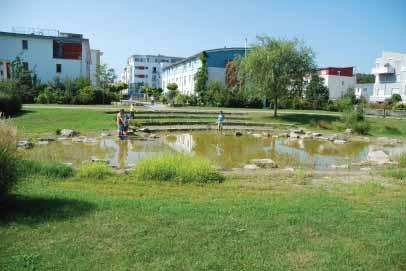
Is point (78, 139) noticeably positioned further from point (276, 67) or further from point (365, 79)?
point (365, 79)

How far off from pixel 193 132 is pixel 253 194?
15810mm

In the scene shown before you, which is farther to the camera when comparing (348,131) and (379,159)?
(348,131)

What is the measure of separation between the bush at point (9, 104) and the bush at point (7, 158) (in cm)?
2036

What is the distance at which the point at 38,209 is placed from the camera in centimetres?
566

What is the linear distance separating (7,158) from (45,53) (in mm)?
47254

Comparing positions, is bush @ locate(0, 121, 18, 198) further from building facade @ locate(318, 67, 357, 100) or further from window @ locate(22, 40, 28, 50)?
building facade @ locate(318, 67, 357, 100)

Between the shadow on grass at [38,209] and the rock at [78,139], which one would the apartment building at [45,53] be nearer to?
the rock at [78,139]

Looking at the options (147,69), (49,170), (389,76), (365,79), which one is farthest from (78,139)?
(365,79)

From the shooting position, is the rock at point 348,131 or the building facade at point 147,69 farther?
the building facade at point 147,69

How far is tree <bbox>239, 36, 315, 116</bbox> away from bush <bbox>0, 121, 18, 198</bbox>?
26574mm

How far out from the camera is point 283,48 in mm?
31000

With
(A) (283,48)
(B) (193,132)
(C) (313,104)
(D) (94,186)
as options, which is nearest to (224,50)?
(C) (313,104)

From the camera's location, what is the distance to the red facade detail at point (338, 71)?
75625 mm

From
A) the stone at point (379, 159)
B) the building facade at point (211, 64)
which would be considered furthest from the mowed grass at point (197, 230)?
the building facade at point (211, 64)
